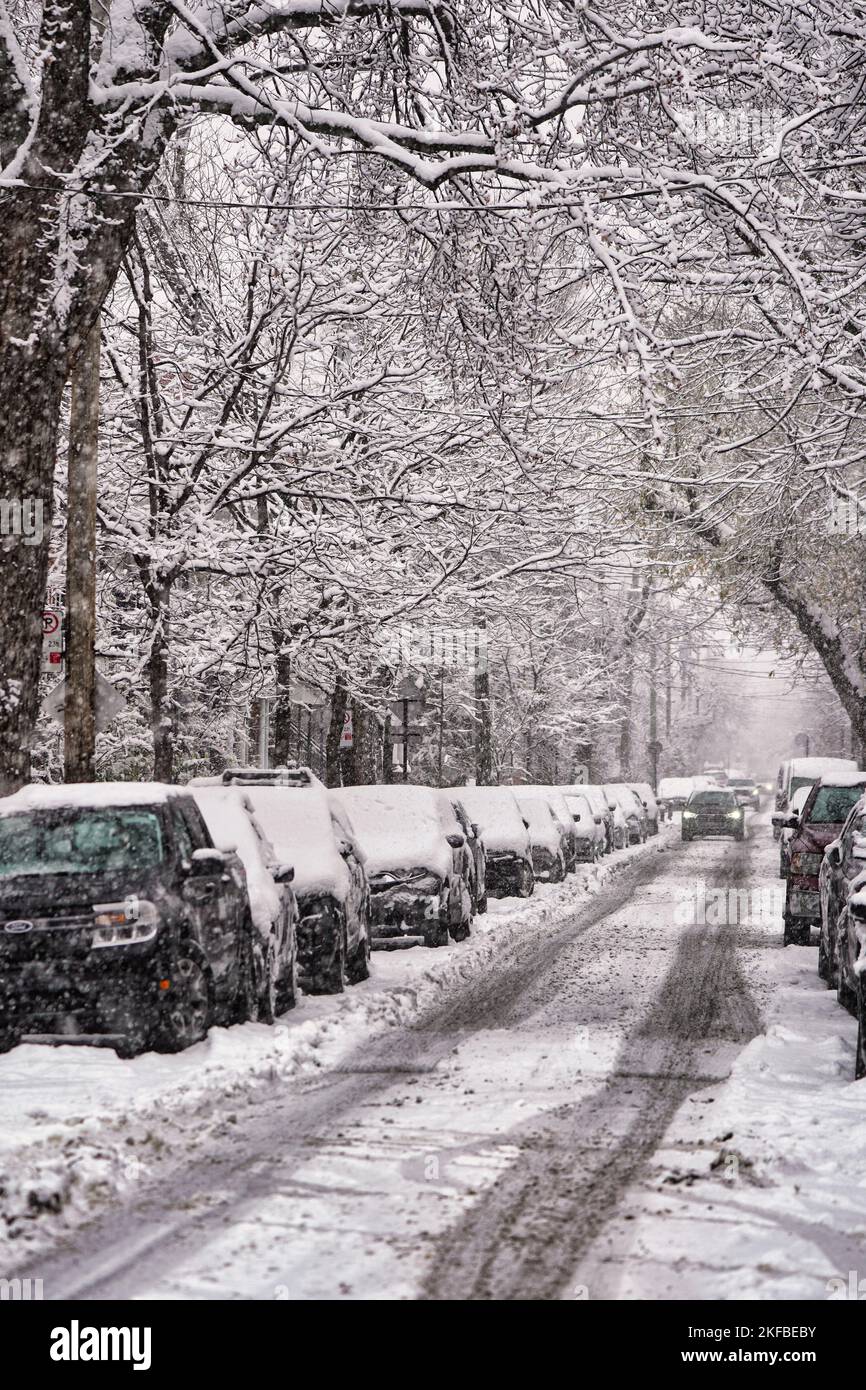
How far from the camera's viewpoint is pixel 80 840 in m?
9.52

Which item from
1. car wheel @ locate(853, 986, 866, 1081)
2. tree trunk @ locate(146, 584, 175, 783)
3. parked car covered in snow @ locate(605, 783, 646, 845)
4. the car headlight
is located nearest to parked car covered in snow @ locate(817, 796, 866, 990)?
car wheel @ locate(853, 986, 866, 1081)

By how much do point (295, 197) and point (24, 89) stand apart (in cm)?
214

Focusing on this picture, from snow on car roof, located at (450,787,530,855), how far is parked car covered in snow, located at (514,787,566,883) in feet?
6.91

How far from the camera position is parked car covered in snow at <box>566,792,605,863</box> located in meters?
32.8

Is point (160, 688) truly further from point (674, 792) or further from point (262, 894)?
point (674, 792)

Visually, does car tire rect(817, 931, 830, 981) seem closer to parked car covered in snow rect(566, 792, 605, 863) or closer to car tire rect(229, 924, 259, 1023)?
car tire rect(229, 924, 259, 1023)

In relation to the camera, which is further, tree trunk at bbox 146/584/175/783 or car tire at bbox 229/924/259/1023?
tree trunk at bbox 146/584/175/783

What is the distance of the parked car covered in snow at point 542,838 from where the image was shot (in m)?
26.3

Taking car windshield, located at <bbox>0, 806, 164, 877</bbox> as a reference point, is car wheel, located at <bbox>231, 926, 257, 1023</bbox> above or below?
below

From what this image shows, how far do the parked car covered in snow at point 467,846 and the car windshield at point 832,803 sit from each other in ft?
13.4

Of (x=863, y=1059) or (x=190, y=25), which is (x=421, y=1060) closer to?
(x=863, y=1059)

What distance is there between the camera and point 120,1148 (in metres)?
7.06

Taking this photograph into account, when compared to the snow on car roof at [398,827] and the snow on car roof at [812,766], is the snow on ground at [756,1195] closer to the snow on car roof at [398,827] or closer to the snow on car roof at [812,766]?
the snow on car roof at [398,827]

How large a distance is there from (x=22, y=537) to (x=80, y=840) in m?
2.37
